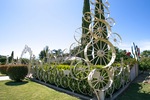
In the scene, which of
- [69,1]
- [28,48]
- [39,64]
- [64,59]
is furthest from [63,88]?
[28,48]

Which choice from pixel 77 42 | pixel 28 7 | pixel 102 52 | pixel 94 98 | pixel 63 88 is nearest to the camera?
pixel 94 98

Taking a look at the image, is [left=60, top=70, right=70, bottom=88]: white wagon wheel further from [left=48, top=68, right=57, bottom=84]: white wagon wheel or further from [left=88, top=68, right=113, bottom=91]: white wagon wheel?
[left=88, top=68, right=113, bottom=91]: white wagon wheel

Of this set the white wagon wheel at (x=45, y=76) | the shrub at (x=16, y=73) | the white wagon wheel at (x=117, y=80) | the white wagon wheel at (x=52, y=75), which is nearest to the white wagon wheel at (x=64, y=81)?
the white wagon wheel at (x=52, y=75)

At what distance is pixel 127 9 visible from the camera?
8.53 metres

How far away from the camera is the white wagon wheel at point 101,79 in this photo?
4.61m

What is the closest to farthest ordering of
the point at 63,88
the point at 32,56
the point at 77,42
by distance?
the point at 63,88, the point at 77,42, the point at 32,56

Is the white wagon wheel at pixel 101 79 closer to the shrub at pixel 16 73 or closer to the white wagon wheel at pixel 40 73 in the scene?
the white wagon wheel at pixel 40 73

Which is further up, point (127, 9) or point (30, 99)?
point (127, 9)

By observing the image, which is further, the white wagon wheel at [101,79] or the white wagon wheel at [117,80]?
the white wagon wheel at [117,80]

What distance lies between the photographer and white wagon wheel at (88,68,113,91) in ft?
15.1

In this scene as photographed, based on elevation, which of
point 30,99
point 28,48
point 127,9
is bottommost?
point 30,99

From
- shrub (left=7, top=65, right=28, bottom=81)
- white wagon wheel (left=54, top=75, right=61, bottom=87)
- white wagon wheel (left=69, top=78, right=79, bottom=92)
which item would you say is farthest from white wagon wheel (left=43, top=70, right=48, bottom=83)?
white wagon wheel (left=69, top=78, right=79, bottom=92)

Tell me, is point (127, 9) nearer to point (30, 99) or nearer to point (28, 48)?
point (30, 99)

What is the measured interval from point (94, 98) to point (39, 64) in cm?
575
